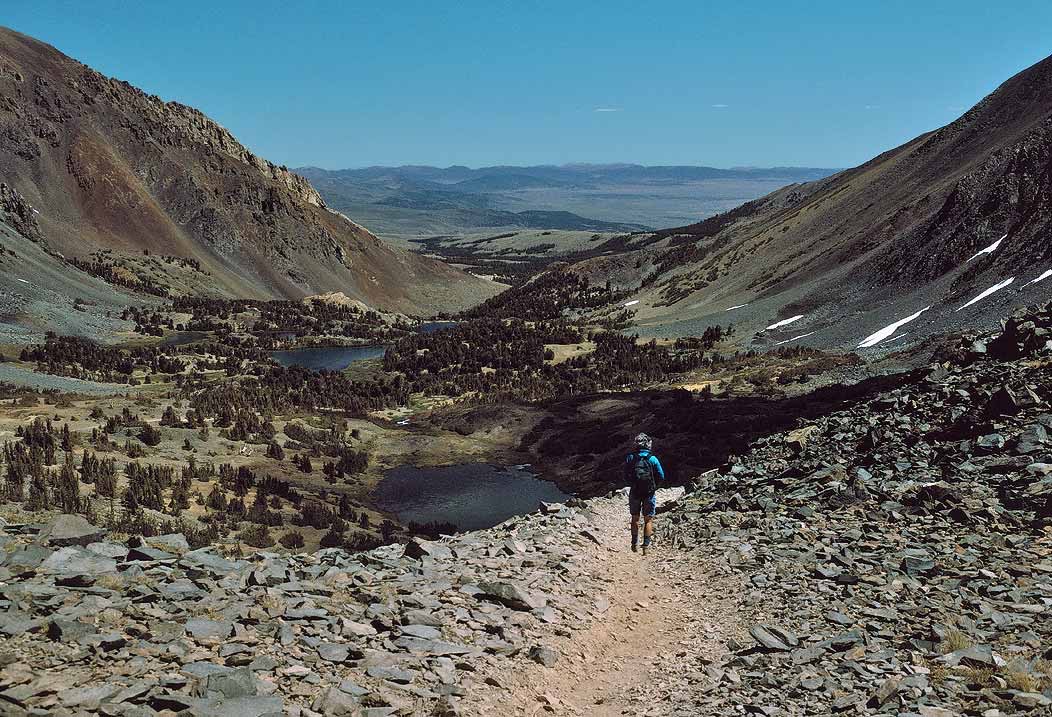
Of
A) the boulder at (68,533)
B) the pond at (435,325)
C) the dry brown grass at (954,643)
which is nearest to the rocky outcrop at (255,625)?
the boulder at (68,533)

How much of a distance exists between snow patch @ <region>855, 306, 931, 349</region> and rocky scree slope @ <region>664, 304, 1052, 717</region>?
25.8 meters

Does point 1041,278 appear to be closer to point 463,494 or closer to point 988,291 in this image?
point 988,291

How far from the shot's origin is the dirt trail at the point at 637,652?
786cm

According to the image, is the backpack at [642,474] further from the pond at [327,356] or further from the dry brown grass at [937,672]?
the pond at [327,356]

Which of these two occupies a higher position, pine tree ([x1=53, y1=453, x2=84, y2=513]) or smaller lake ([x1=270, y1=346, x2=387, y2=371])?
pine tree ([x1=53, y1=453, x2=84, y2=513])

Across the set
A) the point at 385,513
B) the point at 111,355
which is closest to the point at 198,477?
the point at 385,513

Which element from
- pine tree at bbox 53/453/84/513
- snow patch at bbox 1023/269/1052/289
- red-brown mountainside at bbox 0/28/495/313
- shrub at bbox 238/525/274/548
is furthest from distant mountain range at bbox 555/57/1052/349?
red-brown mountainside at bbox 0/28/495/313

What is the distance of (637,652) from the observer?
929cm

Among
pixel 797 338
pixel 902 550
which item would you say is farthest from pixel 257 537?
pixel 797 338

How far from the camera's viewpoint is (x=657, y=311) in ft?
267

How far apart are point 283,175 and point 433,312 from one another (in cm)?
3952

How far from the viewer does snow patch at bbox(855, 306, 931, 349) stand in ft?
140

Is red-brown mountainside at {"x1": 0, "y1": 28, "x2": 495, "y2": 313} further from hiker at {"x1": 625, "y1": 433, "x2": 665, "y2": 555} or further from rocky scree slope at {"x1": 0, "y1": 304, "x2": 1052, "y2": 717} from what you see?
rocky scree slope at {"x1": 0, "y1": 304, "x2": 1052, "y2": 717}

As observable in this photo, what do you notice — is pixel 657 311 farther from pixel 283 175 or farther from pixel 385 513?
pixel 283 175
